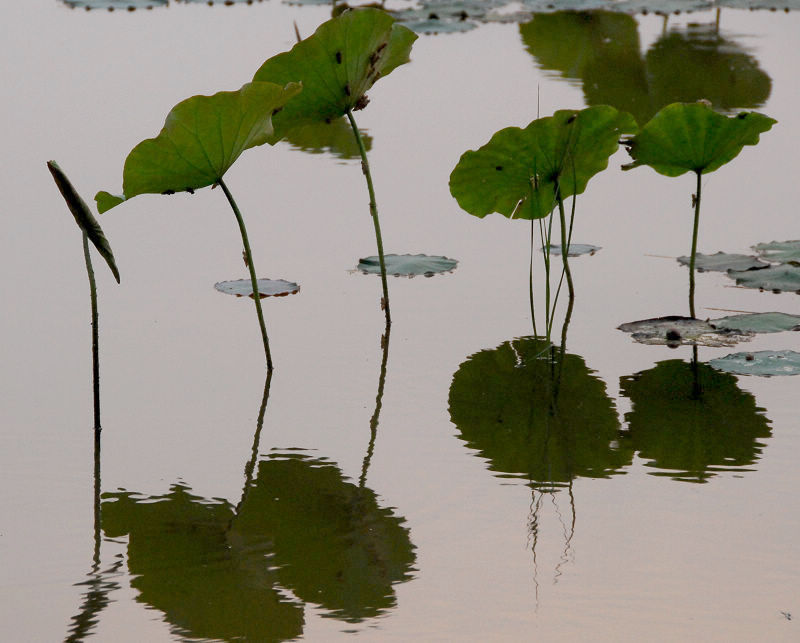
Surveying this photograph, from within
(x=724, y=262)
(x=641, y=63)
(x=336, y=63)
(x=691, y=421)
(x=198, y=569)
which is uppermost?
(x=641, y=63)

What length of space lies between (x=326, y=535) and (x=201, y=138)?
1.16m

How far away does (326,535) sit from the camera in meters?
2.44

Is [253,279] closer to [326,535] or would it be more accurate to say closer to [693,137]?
[326,535]

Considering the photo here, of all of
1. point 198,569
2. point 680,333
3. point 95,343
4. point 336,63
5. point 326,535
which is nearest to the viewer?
point 198,569

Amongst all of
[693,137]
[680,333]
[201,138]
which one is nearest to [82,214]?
[201,138]

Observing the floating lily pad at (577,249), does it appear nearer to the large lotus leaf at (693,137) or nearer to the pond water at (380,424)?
the pond water at (380,424)

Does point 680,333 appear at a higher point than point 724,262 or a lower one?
lower

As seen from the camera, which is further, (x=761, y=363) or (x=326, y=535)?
(x=761, y=363)

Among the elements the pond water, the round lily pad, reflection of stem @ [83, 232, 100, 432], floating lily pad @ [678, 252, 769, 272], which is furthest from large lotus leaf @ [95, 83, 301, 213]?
floating lily pad @ [678, 252, 769, 272]

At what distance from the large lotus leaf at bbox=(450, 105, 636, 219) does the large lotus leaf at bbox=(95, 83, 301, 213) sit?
0.72 meters

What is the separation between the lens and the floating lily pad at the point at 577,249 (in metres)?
4.25

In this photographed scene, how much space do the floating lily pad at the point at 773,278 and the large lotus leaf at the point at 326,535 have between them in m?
1.85

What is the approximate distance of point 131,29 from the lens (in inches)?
342

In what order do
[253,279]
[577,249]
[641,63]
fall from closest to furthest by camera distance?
[253,279], [577,249], [641,63]
